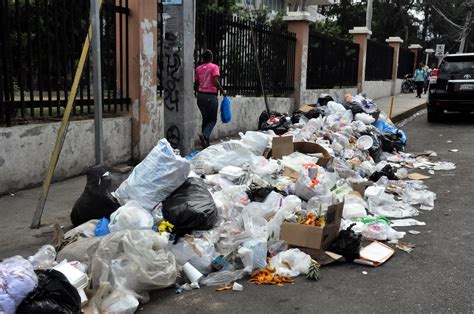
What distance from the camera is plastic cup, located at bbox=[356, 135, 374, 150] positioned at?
7.89 meters

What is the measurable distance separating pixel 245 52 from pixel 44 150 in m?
5.55

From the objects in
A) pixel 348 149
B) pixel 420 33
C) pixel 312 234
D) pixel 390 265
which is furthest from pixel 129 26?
pixel 420 33

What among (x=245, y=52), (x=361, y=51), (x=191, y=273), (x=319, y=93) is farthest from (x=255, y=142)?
(x=361, y=51)

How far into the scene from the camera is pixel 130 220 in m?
3.69

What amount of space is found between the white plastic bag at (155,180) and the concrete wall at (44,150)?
1.74 meters

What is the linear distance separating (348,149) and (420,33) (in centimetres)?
4530

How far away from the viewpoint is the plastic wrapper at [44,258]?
336 centimetres

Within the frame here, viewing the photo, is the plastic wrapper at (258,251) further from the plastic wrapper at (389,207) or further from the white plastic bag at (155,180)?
the plastic wrapper at (389,207)

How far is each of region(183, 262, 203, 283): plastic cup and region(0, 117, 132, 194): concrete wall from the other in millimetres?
2783

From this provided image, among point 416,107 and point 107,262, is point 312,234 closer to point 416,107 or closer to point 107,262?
point 107,262

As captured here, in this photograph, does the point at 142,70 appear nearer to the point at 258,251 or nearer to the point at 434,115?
the point at 258,251

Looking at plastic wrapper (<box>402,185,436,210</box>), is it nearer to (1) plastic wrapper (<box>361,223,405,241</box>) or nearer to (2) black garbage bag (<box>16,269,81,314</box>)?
(1) plastic wrapper (<box>361,223,405,241</box>)

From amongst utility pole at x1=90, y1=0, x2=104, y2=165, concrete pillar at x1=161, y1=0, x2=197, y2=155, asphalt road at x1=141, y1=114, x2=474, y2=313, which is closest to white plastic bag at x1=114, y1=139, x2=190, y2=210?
utility pole at x1=90, y1=0, x2=104, y2=165

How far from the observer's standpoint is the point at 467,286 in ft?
11.3
